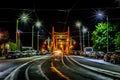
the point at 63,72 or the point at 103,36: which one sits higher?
the point at 103,36

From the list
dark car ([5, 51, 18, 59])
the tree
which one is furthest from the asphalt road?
the tree

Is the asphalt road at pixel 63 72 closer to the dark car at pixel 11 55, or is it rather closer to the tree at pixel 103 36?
the dark car at pixel 11 55

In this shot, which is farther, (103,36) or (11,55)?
(103,36)

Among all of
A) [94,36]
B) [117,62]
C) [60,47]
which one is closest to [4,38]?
[94,36]

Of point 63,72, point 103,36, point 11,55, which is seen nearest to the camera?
point 63,72

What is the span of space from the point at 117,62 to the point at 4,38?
37346 mm

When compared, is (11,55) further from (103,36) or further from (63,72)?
(63,72)

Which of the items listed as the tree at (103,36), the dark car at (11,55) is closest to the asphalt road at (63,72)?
the dark car at (11,55)

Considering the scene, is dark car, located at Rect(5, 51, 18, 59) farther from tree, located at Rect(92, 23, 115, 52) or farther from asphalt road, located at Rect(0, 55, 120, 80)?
asphalt road, located at Rect(0, 55, 120, 80)

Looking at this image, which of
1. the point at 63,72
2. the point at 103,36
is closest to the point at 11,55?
the point at 103,36

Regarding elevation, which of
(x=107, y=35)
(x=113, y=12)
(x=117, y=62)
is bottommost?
(x=117, y=62)

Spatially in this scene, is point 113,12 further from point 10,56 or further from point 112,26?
point 10,56

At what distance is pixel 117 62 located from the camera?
43.9m

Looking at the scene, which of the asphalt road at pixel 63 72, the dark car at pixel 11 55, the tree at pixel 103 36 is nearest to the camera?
the asphalt road at pixel 63 72
